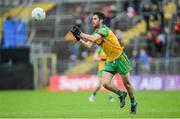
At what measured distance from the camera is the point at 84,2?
46406 millimetres

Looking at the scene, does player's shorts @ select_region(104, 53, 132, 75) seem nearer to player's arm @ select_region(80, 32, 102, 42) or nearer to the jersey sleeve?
the jersey sleeve

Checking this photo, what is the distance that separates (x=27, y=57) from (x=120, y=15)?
700cm

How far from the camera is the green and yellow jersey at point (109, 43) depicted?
1811 cm

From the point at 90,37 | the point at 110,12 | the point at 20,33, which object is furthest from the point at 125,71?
the point at 20,33

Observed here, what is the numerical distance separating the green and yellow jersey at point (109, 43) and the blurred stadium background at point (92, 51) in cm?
1992

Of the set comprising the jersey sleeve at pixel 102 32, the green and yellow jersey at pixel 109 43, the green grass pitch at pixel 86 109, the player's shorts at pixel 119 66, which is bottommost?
the green grass pitch at pixel 86 109

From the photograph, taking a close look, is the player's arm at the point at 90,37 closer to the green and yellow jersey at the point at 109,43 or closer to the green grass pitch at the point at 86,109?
the green and yellow jersey at the point at 109,43

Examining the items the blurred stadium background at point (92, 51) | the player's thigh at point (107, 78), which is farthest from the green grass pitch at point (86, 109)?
the blurred stadium background at point (92, 51)

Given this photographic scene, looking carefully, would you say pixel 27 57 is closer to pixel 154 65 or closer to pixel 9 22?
pixel 9 22

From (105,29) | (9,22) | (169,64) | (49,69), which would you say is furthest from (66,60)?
(105,29)

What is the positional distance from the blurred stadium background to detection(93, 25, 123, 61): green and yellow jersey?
65.4 ft

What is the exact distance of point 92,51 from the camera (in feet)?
141

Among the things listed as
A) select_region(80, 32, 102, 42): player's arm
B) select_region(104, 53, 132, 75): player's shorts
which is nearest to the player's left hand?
select_region(80, 32, 102, 42): player's arm

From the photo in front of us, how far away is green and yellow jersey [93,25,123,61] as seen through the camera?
18109 millimetres
